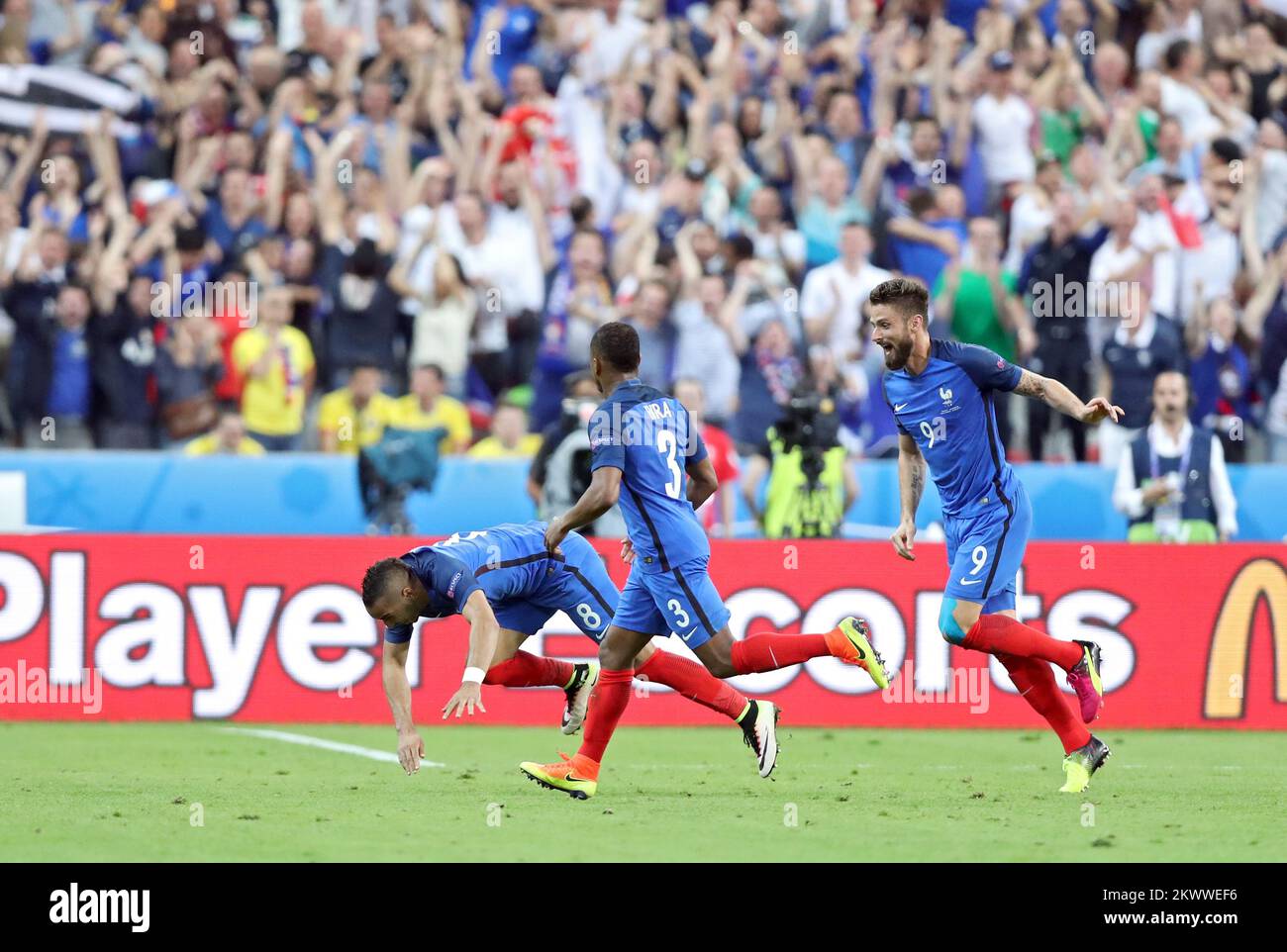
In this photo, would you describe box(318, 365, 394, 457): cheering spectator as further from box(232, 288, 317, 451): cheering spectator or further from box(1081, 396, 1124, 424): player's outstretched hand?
box(1081, 396, 1124, 424): player's outstretched hand

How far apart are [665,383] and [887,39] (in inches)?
177

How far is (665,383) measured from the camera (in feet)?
52.9

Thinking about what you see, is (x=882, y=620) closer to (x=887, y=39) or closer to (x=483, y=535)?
(x=483, y=535)

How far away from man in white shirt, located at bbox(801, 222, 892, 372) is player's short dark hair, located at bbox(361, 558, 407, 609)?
7.98 meters

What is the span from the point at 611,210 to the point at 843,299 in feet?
8.34

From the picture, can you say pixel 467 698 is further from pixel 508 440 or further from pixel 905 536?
pixel 508 440

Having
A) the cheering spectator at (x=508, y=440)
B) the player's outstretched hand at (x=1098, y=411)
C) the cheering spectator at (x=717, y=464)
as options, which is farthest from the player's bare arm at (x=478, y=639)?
the cheering spectator at (x=508, y=440)

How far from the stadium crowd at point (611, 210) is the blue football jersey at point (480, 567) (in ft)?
16.5

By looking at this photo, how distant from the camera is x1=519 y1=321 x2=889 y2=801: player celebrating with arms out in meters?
8.91

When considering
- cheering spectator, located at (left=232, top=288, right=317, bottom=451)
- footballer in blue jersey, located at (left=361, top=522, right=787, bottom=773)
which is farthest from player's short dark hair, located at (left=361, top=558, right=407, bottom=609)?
cheering spectator, located at (left=232, top=288, right=317, bottom=451)
